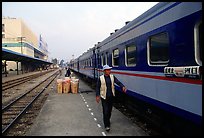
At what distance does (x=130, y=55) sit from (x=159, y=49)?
240cm

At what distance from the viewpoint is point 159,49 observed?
571 centimetres

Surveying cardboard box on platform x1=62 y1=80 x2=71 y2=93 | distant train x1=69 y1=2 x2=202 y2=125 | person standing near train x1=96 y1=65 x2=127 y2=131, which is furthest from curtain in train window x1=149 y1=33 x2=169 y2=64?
cardboard box on platform x1=62 y1=80 x2=71 y2=93

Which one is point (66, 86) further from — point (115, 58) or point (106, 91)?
point (106, 91)

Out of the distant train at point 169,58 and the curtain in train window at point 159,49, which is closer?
the distant train at point 169,58

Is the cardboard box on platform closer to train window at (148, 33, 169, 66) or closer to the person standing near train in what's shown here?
the person standing near train

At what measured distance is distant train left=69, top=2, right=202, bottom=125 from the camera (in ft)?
13.5

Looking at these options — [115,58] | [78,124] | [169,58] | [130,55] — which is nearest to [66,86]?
[115,58]

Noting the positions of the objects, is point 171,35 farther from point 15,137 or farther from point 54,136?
point 15,137

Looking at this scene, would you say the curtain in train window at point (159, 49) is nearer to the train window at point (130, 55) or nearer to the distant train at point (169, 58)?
the distant train at point (169, 58)

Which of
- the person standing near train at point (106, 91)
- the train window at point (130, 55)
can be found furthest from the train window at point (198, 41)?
the train window at point (130, 55)

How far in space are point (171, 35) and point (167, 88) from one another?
3.52ft

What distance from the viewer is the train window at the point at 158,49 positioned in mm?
5326

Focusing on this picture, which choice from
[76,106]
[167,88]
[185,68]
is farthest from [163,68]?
[76,106]

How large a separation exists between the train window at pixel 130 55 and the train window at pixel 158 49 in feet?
4.14
